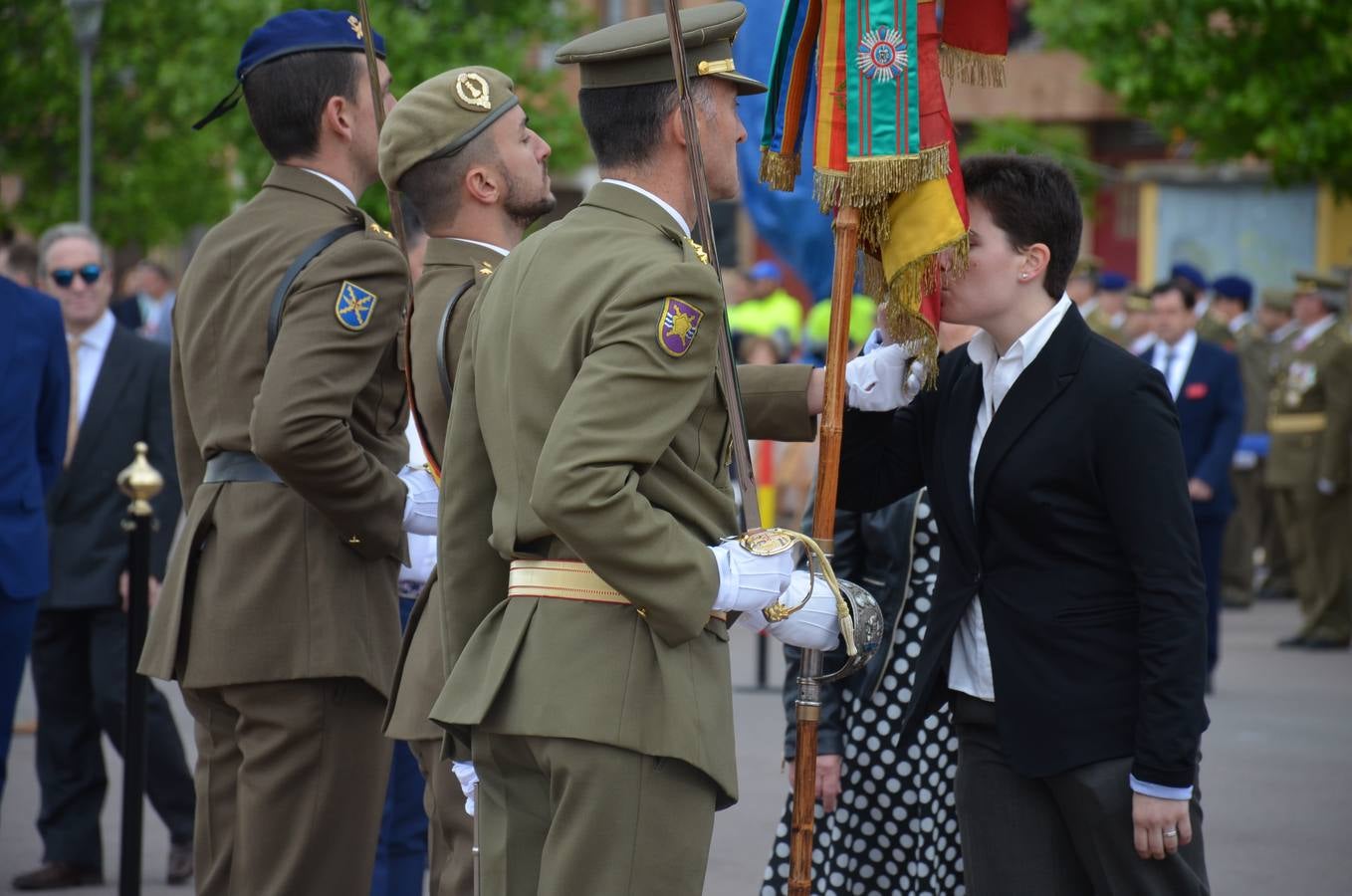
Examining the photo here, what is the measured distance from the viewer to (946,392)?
375 cm

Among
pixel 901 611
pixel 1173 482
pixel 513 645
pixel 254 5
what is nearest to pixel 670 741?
pixel 513 645

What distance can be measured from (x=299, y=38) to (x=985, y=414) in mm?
1864

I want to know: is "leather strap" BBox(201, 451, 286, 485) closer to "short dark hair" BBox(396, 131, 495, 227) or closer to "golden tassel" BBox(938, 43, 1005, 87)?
"short dark hair" BBox(396, 131, 495, 227)

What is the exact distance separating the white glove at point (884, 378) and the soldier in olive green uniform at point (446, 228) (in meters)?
0.87

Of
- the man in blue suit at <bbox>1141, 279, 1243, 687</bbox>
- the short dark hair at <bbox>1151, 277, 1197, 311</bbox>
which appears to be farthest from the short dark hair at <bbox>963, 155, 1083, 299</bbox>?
the short dark hair at <bbox>1151, 277, 1197, 311</bbox>

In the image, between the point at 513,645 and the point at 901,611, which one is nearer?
the point at 513,645

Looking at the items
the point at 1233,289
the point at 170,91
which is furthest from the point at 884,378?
the point at 170,91

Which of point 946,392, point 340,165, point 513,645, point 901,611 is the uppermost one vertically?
point 340,165

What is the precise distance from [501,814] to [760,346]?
38.6 feet

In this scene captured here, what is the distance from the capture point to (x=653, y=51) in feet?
10.3

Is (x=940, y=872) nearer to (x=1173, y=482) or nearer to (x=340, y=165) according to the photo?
(x=1173, y=482)

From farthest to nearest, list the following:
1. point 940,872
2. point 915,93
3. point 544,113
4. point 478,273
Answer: point 544,113 → point 940,872 → point 478,273 → point 915,93

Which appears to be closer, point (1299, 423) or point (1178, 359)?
point (1178, 359)

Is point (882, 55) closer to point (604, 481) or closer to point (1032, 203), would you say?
point (1032, 203)
